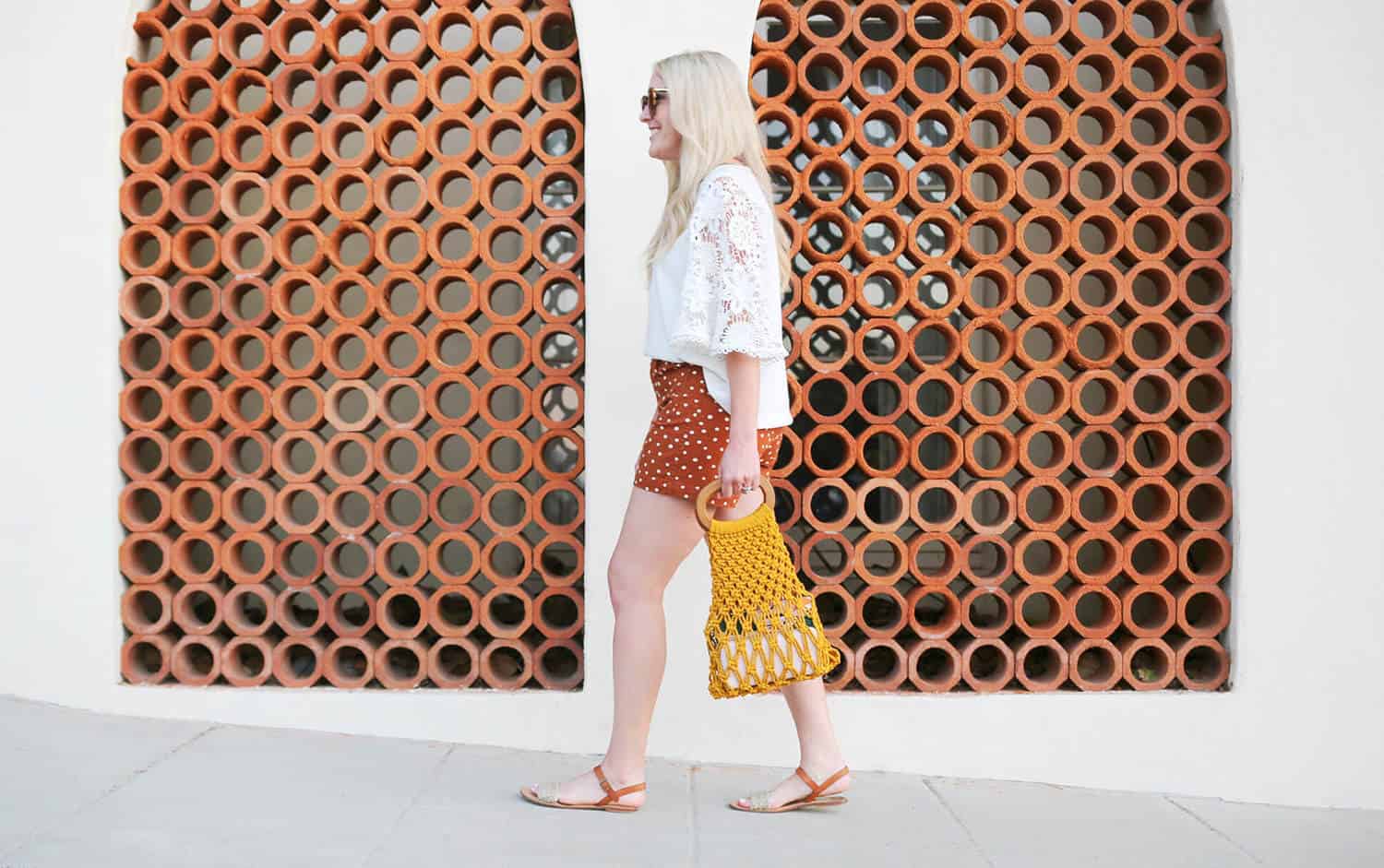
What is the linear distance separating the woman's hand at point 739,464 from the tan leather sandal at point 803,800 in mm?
761

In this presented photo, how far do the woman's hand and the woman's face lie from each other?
27.0 inches

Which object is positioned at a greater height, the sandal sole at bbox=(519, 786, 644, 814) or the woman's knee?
the woman's knee

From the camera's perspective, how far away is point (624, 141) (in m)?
3.02

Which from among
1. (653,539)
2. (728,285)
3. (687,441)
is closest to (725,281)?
(728,285)

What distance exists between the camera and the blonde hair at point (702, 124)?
237 centimetres

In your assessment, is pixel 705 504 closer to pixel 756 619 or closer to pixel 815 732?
pixel 756 619

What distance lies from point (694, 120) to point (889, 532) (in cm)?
130

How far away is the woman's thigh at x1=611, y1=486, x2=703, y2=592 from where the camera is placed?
244cm

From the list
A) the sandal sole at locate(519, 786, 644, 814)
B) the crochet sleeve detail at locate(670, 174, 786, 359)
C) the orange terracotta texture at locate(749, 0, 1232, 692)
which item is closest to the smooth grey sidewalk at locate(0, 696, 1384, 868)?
the sandal sole at locate(519, 786, 644, 814)

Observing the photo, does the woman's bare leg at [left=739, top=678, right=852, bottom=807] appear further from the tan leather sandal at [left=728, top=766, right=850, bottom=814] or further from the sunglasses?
the sunglasses
